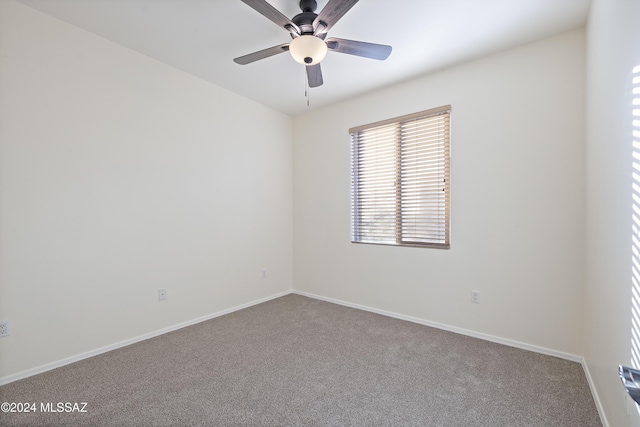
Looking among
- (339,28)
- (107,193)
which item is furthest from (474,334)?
(107,193)

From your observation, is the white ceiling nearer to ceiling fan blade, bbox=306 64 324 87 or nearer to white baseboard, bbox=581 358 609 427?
ceiling fan blade, bbox=306 64 324 87

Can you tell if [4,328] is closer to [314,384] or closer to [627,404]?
[314,384]

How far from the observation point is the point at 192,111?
10.1 feet

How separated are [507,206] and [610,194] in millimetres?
1033

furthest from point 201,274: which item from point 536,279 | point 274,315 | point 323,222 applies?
point 536,279

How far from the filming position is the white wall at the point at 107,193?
2018mm

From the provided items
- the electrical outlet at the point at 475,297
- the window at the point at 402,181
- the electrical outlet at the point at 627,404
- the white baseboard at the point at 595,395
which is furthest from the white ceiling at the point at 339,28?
the white baseboard at the point at 595,395

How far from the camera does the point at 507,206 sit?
99.5 inches

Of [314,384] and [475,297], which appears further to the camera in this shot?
[475,297]

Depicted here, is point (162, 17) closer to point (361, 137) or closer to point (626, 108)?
point (361, 137)

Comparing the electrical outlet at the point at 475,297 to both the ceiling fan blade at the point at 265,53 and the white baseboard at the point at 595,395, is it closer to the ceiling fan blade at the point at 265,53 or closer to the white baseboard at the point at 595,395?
the white baseboard at the point at 595,395

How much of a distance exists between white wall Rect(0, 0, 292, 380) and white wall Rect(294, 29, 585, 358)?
182cm

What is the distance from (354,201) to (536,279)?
2.02 meters

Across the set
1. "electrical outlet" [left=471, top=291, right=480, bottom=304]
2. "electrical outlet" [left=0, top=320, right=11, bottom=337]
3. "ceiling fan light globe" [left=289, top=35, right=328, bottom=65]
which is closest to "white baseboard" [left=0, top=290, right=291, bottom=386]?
"electrical outlet" [left=0, top=320, right=11, bottom=337]
